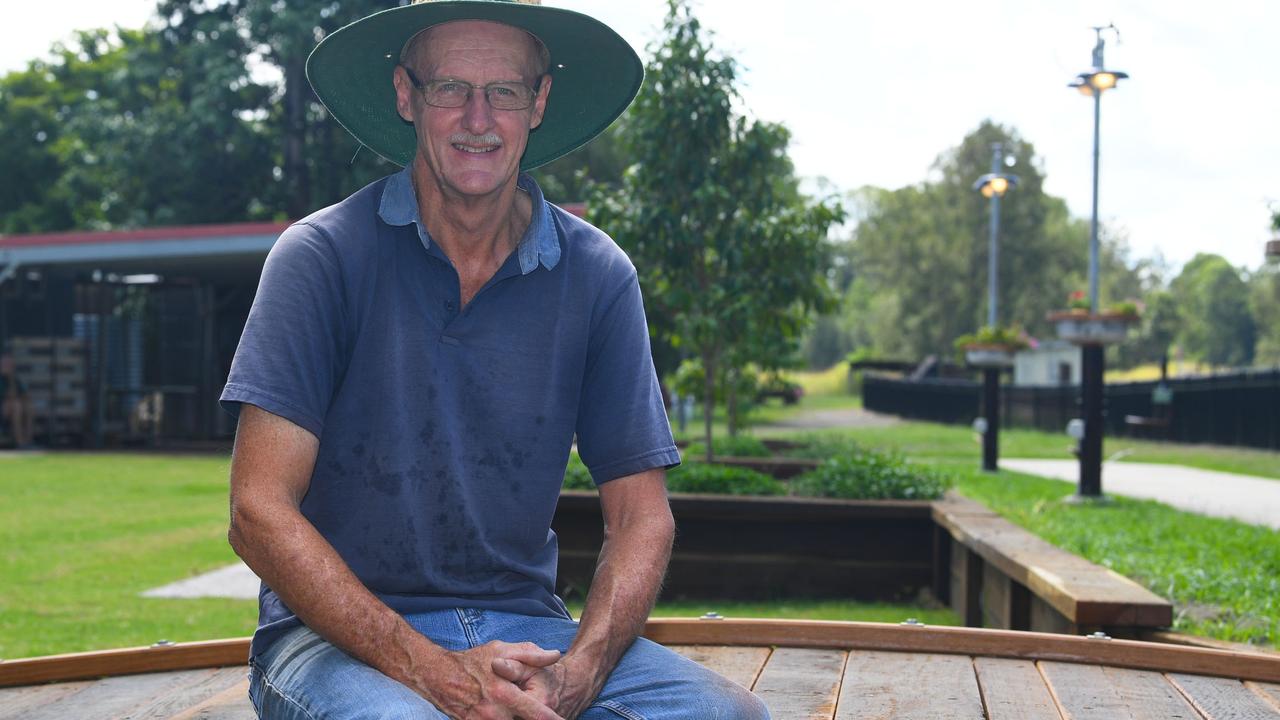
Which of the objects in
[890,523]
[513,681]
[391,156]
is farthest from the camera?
[890,523]

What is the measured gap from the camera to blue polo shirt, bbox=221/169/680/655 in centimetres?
215

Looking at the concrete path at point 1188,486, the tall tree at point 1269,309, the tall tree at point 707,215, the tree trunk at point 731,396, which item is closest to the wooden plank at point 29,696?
the tall tree at point 707,215

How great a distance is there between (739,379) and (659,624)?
31.0ft

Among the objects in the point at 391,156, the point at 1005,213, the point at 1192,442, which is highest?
the point at 1005,213

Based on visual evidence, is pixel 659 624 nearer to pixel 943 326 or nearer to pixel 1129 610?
pixel 1129 610

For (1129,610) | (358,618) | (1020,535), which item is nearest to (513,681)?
(358,618)

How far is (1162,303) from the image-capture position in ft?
262

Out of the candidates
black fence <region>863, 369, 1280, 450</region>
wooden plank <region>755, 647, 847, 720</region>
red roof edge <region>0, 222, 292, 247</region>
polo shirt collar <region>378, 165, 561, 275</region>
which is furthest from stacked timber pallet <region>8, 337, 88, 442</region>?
polo shirt collar <region>378, 165, 561, 275</region>

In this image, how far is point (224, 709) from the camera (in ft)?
8.84

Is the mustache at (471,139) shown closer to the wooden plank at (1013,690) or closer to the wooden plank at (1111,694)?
the wooden plank at (1013,690)

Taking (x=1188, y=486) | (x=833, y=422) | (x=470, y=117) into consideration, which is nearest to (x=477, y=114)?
(x=470, y=117)

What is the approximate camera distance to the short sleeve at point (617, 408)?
241 centimetres

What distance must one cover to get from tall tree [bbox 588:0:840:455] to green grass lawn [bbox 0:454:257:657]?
12.8 ft

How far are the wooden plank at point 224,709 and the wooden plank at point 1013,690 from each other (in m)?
1.52
